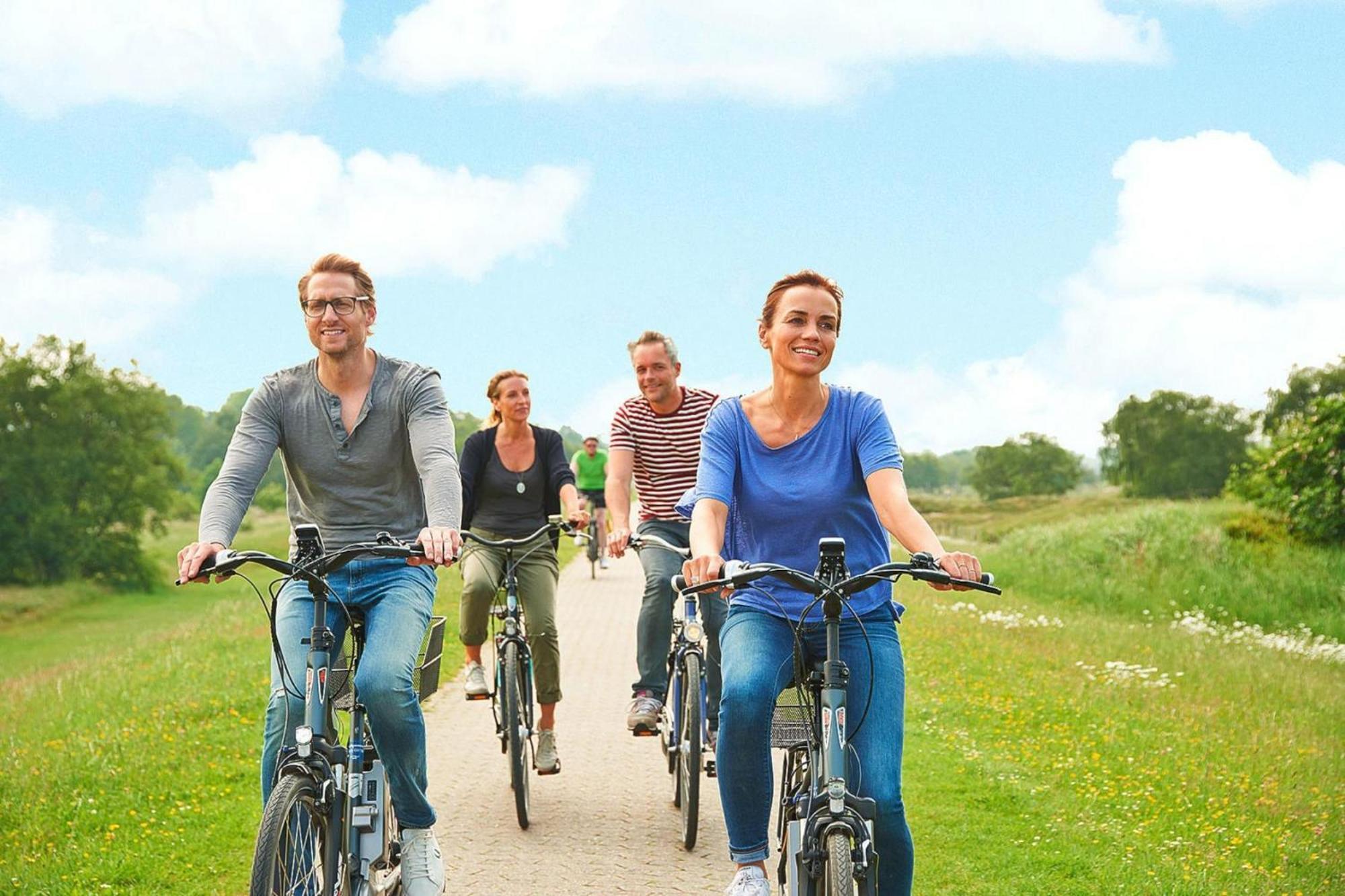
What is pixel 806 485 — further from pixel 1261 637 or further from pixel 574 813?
pixel 1261 637

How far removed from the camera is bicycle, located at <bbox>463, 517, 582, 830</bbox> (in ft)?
20.2

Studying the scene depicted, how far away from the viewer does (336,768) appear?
3764 millimetres

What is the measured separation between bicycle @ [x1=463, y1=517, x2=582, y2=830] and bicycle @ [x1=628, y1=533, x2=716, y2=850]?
2.16 ft

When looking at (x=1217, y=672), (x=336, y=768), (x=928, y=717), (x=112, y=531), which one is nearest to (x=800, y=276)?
(x=336, y=768)

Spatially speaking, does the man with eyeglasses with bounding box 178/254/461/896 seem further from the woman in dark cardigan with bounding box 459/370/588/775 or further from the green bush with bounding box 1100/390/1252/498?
the green bush with bounding box 1100/390/1252/498

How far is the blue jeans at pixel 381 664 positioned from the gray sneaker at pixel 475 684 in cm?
299

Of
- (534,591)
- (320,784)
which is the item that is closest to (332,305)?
(320,784)

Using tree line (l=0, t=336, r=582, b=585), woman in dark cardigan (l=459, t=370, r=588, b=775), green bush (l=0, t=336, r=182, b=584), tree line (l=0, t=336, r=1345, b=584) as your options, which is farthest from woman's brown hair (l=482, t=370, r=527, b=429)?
green bush (l=0, t=336, r=182, b=584)

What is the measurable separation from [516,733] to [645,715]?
2.29 feet

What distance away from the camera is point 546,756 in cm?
687

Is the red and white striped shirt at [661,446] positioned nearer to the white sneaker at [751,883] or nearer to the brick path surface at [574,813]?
the brick path surface at [574,813]

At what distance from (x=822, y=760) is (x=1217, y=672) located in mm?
10073

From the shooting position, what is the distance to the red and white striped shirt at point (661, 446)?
6859 millimetres

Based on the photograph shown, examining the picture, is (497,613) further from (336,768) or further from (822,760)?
(822,760)
